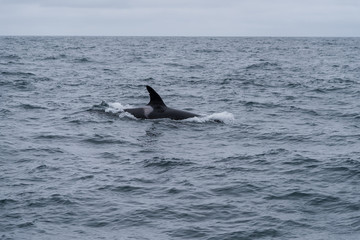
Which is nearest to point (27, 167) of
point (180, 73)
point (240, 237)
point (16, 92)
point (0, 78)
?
point (240, 237)

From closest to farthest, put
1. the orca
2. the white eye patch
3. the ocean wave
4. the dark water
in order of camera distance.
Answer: the dark water → the ocean wave → the orca → the white eye patch

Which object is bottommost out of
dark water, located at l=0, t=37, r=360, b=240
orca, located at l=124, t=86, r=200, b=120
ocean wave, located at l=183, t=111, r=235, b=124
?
dark water, located at l=0, t=37, r=360, b=240

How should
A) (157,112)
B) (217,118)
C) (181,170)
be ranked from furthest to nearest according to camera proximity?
(217,118), (157,112), (181,170)

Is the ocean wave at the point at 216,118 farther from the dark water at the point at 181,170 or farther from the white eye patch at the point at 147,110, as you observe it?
the white eye patch at the point at 147,110

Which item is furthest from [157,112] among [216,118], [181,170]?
[181,170]

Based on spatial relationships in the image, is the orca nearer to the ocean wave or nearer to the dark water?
the ocean wave

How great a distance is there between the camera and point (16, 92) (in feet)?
102

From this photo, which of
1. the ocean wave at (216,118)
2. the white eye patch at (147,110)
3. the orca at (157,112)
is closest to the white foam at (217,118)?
the ocean wave at (216,118)

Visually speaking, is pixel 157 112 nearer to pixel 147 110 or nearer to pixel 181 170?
pixel 147 110

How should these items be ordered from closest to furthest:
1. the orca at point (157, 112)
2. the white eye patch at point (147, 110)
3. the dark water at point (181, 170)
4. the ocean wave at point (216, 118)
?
the dark water at point (181, 170), the ocean wave at point (216, 118), the orca at point (157, 112), the white eye patch at point (147, 110)

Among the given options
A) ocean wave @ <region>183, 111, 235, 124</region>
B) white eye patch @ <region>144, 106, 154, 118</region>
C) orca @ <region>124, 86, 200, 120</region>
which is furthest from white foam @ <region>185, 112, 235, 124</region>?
white eye patch @ <region>144, 106, 154, 118</region>

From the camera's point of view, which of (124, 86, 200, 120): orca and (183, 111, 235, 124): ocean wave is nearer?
(183, 111, 235, 124): ocean wave

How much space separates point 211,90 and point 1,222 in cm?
2501

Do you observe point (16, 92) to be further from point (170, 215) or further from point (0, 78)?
point (170, 215)
